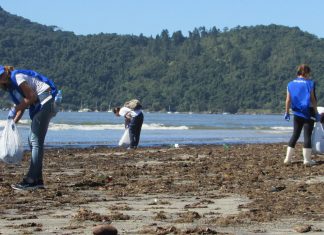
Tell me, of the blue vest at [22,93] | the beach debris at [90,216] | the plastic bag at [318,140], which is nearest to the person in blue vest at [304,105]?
the plastic bag at [318,140]

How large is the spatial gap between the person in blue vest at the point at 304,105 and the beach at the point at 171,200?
407 mm

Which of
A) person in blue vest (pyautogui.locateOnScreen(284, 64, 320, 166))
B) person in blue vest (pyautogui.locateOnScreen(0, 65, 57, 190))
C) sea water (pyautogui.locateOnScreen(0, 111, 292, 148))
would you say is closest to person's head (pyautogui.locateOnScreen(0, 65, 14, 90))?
person in blue vest (pyautogui.locateOnScreen(0, 65, 57, 190))

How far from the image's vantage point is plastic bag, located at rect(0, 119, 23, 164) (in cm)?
1146

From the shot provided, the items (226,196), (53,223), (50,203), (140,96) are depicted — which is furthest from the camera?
(140,96)

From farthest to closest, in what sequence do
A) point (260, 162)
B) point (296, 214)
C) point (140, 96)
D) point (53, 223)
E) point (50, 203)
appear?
1. point (140, 96)
2. point (260, 162)
3. point (50, 203)
4. point (296, 214)
5. point (53, 223)

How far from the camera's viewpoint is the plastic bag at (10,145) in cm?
1146

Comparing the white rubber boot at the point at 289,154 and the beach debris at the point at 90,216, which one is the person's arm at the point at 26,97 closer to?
the beach debris at the point at 90,216

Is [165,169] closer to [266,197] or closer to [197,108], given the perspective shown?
[266,197]

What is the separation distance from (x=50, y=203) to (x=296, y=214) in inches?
105

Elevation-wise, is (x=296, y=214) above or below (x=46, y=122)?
below

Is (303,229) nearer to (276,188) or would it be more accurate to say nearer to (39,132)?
(276,188)

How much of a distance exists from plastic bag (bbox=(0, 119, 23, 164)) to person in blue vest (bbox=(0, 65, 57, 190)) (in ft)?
1.71

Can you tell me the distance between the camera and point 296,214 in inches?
317

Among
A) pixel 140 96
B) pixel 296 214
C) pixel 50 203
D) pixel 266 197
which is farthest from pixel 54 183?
pixel 140 96
